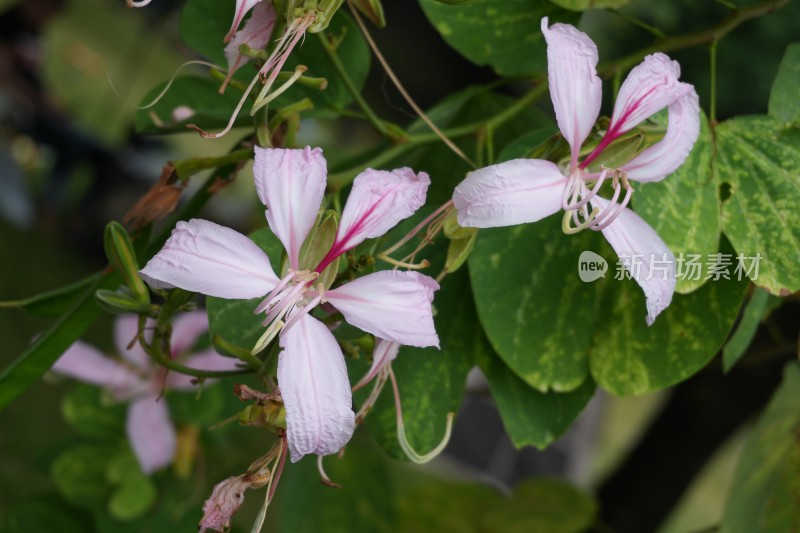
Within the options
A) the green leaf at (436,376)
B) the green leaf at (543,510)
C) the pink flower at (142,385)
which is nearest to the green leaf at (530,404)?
the green leaf at (436,376)

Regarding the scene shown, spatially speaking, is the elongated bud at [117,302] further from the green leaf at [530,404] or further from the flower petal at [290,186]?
the green leaf at [530,404]

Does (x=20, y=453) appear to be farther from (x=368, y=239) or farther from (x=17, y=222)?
(x=368, y=239)

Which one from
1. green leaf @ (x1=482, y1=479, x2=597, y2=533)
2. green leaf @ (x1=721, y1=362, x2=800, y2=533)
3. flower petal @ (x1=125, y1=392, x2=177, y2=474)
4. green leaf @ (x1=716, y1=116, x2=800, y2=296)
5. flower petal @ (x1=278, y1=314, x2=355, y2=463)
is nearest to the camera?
flower petal @ (x1=278, y1=314, x2=355, y2=463)

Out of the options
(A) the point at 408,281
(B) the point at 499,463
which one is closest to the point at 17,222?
(B) the point at 499,463

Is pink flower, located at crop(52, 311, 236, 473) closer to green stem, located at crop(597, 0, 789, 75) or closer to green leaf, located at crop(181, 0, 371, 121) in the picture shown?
green leaf, located at crop(181, 0, 371, 121)

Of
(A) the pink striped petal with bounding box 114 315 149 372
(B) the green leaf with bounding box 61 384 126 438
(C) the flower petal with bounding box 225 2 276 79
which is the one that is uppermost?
(C) the flower petal with bounding box 225 2 276 79

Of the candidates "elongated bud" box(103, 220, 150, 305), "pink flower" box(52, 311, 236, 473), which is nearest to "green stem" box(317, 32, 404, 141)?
"elongated bud" box(103, 220, 150, 305)

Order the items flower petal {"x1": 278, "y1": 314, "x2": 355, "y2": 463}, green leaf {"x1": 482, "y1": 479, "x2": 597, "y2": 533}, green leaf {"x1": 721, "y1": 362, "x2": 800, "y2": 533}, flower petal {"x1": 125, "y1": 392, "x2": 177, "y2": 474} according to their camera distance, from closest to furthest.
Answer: flower petal {"x1": 278, "y1": 314, "x2": 355, "y2": 463} < green leaf {"x1": 721, "y1": 362, "x2": 800, "y2": 533} < flower petal {"x1": 125, "y1": 392, "x2": 177, "y2": 474} < green leaf {"x1": 482, "y1": 479, "x2": 597, "y2": 533}

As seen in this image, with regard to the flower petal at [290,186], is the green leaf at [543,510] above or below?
below

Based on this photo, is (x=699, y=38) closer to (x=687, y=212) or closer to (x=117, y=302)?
(x=687, y=212)
